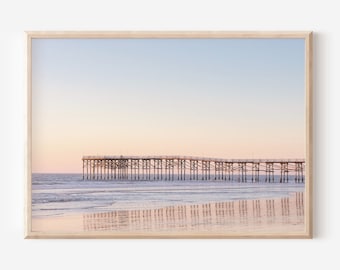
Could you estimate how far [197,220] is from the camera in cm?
167

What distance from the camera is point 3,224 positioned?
1676 millimetres

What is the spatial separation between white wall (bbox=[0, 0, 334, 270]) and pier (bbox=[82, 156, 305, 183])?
0.11 metres

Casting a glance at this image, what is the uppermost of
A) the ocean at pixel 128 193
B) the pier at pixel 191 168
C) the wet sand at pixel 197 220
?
the pier at pixel 191 168

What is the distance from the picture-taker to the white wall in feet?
5.49

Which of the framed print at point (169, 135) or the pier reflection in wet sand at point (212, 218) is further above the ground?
the framed print at point (169, 135)

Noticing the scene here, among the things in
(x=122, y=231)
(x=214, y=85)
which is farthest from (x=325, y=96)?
(x=122, y=231)

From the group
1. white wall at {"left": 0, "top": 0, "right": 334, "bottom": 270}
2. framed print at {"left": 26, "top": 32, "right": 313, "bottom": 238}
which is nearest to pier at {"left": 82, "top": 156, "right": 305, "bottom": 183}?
framed print at {"left": 26, "top": 32, "right": 313, "bottom": 238}

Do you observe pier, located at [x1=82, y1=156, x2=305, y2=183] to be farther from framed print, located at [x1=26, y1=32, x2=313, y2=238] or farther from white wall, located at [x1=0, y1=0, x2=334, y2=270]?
white wall, located at [x1=0, y1=0, x2=334, y2=270]

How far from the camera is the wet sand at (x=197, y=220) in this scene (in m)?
1.66

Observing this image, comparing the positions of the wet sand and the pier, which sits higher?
the pier
